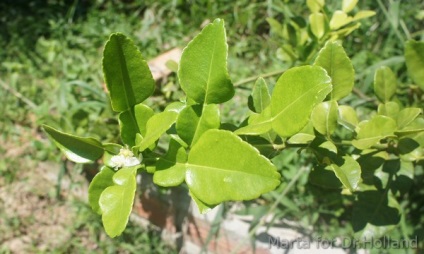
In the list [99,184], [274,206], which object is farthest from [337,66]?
[274,206]

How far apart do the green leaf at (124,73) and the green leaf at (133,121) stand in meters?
0.01

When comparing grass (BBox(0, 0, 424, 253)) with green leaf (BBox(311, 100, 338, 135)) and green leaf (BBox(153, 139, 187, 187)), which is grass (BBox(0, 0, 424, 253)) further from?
green leaf (BBox(153, 139, 187, 187))

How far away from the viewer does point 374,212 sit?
57.8 inches

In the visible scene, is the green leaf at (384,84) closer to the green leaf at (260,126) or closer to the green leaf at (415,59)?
the green leaf at (415,59)

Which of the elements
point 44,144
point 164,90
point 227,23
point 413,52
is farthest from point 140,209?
point 413,52

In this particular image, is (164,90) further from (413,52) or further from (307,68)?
(307,68)

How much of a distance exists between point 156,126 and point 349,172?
0.43 meters

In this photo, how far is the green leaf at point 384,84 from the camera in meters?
1.39

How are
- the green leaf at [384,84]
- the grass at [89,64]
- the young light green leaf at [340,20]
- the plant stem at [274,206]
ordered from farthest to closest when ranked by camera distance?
the grass at [89,64] → the plant stem at [274,206] → the young light green leaf at [340,20] → the green leaf at [384,84]

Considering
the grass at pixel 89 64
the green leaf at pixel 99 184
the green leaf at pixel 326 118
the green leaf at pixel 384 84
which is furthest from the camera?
the grass at pixel 89 64

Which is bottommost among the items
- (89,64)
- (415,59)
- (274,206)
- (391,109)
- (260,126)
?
(274,206)

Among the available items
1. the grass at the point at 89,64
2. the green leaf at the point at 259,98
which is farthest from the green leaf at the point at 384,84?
the grass at the point at 89,64

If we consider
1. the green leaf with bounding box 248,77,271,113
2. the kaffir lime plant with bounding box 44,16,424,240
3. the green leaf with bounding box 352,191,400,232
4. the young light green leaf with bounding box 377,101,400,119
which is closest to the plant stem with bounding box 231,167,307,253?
the green leaf with bounding box 352,191,400,232

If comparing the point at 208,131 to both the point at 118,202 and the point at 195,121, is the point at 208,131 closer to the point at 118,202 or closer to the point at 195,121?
the point at 195,121
